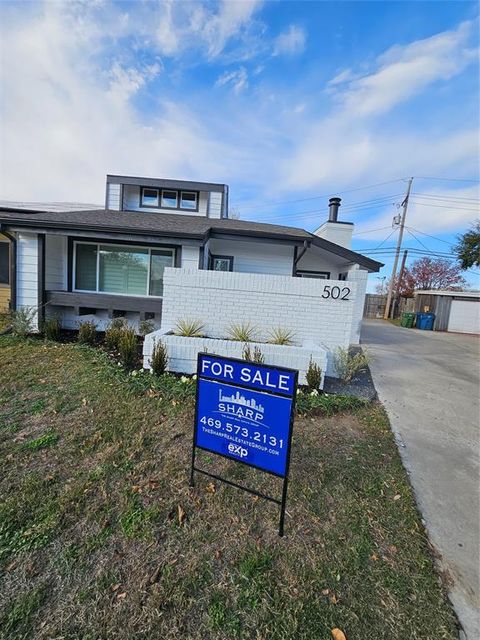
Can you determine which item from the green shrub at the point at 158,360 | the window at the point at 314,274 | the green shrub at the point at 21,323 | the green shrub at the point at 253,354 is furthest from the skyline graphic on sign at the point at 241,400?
the window at the point at 314,274

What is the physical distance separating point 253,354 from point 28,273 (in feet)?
21.4

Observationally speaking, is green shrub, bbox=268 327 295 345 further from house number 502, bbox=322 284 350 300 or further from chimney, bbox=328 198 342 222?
chimney, bbox=328 198 342 222

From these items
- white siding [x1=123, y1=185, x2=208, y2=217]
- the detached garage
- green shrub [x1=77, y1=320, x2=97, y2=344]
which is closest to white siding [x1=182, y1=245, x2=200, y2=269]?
green shrub [x1=77, y1=320, x2=97, y2=344]

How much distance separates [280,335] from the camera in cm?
590

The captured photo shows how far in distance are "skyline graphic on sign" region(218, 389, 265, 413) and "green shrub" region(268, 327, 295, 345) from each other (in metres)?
3.66

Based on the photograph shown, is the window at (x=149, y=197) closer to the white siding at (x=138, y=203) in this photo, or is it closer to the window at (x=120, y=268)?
the white siding at (x=138, y=203)

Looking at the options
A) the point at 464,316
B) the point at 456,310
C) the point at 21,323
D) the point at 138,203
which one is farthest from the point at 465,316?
the point at 21,323

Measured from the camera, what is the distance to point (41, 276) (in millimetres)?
7312

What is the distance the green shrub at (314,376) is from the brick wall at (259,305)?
1.18 metres

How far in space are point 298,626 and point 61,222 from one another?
Result: 8.22m

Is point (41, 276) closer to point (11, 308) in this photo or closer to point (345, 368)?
point (11, 308)

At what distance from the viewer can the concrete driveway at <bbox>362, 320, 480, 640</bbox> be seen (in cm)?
193

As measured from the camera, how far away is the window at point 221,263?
942cm

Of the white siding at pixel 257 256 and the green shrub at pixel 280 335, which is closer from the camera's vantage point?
the green shrub at pixel 280 335
